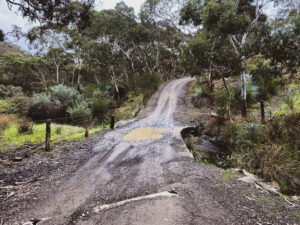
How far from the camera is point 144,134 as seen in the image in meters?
12.0

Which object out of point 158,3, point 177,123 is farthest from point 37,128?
point 158,3

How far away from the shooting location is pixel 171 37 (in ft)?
115

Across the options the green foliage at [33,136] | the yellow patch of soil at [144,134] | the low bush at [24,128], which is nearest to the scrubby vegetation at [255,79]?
the yellow patch of soil at [144,134]

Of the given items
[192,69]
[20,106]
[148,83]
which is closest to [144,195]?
[192,69]

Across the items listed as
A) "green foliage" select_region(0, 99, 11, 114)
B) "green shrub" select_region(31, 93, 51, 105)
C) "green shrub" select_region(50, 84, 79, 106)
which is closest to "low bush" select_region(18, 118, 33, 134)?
"green shrub" select_region(31, 93, 51, 105)

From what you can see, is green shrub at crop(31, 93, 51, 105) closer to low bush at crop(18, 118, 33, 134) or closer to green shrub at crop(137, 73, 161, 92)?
low bush at crop(18, 118, 33, 134)

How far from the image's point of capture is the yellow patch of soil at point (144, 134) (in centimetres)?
1110

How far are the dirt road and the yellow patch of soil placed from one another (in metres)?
2.02

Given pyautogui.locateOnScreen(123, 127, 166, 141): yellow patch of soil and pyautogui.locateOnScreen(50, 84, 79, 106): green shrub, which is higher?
pyautogui.locateOnScreen(50, 84, 79, 106): green shrub

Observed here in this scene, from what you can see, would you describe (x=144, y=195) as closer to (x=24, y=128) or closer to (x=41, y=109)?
(x=24, y=128)

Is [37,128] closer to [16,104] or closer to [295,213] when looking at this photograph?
[16,104]

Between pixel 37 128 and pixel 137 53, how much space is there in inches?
991

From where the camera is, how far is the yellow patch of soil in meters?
11.1

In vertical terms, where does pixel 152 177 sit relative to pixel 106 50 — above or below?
below
